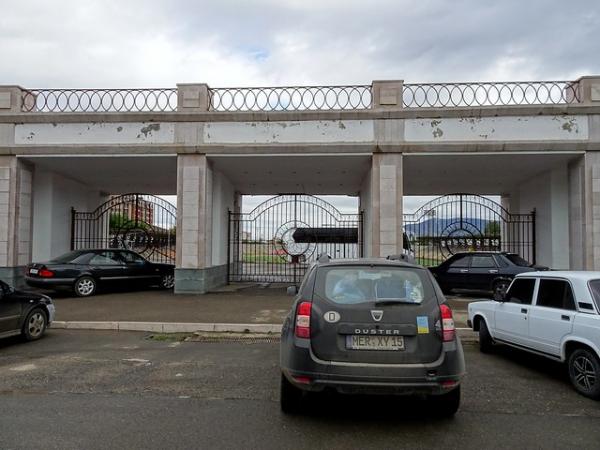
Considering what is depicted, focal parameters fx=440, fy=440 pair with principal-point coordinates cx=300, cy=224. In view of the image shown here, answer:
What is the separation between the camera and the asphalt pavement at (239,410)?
3.70 metres

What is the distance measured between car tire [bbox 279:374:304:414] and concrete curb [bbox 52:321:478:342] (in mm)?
4200

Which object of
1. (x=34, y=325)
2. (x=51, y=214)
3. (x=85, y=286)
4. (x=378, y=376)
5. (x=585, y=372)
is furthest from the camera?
(x=51, y=214)

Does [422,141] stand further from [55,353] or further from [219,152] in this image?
[55,353]

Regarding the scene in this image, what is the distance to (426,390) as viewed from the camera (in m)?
3.73

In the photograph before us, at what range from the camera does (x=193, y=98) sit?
1327 centimetres

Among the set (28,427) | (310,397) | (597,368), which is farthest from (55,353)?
(597,368)

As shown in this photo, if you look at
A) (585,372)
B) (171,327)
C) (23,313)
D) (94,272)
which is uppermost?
(94,272)

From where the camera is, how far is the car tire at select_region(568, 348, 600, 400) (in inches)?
185

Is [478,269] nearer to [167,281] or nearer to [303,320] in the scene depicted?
[167,281]

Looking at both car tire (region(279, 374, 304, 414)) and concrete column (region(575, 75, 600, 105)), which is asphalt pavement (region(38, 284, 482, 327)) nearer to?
car tire (region(279, 374, 304, 414))

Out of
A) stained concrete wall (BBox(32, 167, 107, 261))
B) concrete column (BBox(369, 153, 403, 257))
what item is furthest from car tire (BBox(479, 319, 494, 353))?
stained concrete wall (BBox(32, 167, 107, 261))

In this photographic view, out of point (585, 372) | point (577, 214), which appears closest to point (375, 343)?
point (585, 372)

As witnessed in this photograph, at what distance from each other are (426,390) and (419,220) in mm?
13667

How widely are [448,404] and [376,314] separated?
3.90ft
